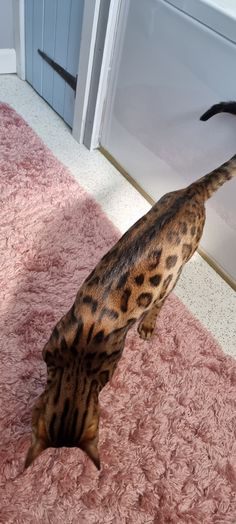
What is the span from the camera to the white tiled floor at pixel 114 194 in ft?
4.83

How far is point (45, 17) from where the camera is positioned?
1.99 metres

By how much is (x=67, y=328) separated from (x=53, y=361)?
0.08 meters

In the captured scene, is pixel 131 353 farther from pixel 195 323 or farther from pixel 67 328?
pixel 67 328

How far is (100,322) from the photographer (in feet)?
3.12

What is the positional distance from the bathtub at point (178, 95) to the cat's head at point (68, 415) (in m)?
0.79

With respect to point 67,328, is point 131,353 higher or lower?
lower

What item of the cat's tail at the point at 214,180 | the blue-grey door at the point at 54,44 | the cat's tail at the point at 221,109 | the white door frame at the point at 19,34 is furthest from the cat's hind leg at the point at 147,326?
the white door frame at the point at 19,34

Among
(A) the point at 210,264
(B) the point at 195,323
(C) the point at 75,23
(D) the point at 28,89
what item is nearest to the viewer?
(B) the point at 195,323

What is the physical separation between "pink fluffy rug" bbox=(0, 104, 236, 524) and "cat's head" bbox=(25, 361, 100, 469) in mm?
192

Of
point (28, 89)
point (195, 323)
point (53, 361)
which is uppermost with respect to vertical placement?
point (53, 361)

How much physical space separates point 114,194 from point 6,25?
1.09m

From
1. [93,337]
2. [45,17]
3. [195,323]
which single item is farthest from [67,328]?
[45,17]

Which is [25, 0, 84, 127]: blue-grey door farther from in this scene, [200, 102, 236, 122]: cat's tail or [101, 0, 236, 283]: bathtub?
[200, 102, 236, 122]: cat's tail

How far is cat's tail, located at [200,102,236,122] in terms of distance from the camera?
1.30 meters
